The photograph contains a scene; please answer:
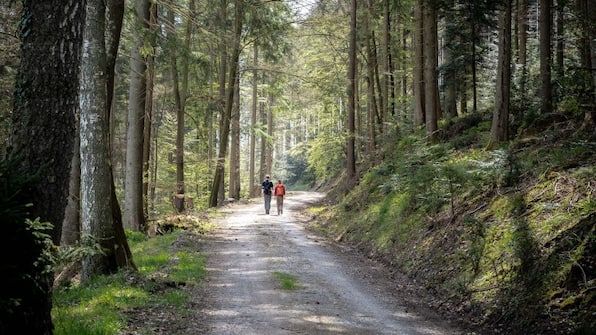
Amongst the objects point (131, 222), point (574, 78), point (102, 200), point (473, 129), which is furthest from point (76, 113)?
point (473, 129)

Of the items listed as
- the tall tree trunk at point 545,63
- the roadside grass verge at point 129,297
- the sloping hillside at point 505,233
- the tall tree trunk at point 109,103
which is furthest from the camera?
the tall tree trunk at point 545,63

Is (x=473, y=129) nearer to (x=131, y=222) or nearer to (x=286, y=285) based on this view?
(x=286, y=285)

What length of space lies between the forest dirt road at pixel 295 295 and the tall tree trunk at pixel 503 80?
195 inches

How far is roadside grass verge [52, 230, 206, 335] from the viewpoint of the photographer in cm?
573

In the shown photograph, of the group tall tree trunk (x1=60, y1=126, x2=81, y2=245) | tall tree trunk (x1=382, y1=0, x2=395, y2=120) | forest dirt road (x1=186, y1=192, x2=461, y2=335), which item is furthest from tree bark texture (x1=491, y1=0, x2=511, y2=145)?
tall tree trunk (x1=60, y1=126, x2=81, y2=245)

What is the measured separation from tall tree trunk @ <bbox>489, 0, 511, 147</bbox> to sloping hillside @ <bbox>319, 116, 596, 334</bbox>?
623 mm

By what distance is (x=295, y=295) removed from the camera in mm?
8500

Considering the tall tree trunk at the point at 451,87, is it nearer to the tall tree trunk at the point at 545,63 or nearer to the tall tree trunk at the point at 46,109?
the tall tree trunk at the point at 545,63

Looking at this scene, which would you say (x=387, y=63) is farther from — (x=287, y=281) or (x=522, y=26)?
(x=287, y=281)

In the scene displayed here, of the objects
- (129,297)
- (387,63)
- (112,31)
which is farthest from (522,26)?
(129,297)

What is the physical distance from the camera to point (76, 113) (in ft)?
15.7

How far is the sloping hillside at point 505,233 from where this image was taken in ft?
21.6

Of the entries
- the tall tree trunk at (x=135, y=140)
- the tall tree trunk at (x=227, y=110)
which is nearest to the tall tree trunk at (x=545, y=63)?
the tall tree trunk at (x=135, y=140)

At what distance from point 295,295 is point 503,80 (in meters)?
8.06
